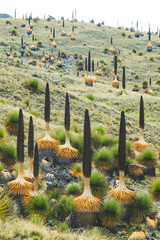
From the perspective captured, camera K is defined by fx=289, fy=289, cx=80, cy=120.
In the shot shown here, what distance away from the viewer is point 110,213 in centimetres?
1325

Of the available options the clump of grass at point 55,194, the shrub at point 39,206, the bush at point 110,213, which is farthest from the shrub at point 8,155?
the bush at point 110,213

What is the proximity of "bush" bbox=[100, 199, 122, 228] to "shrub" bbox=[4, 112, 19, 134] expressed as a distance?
9.39 m

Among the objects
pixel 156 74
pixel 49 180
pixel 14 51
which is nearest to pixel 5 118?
pixel 49 180

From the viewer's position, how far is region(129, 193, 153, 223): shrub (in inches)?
543

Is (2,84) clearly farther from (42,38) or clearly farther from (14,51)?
(42,38)

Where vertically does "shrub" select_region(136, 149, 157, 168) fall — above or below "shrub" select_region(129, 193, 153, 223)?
below

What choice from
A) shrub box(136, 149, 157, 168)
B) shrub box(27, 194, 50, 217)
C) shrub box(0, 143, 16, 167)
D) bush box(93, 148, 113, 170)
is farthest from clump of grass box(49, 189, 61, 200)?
shrub box(136, 149, 157, 168)

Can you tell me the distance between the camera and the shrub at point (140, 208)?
13789 mm

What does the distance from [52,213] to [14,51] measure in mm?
56562

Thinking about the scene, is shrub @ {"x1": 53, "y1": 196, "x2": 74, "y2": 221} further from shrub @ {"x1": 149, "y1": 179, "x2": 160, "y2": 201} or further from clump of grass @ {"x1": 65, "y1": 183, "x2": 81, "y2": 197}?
shrub @ {"x1": 149, "y1": 179, "x2": 160, "y2": 201}

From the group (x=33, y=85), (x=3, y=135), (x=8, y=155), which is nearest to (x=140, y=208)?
(x=8, y=155)

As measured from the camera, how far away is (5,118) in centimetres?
2091

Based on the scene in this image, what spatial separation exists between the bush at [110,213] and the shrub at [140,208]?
0.91 meters

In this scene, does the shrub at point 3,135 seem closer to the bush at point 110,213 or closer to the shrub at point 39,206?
the shrub at point 39,206
